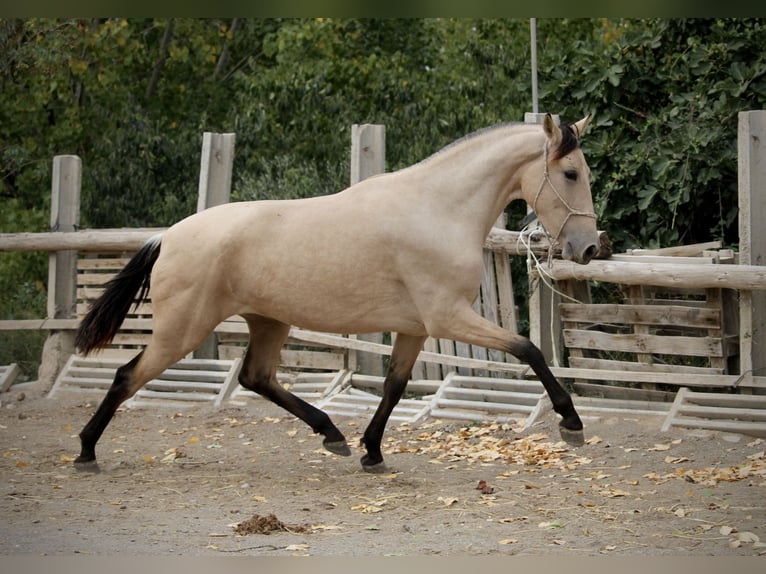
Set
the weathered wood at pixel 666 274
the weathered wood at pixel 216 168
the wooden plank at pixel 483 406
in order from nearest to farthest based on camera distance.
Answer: the weathered wood at pixel 666 274 < the wooden plank at pixel 483 406 < the weathered wood at pixel 216 168

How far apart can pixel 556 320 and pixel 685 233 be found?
1.53 meters

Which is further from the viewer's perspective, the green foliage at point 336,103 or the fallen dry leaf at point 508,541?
the green foliage at point 336,103

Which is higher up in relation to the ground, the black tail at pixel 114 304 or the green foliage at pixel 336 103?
the green foliage at pixel 336 103

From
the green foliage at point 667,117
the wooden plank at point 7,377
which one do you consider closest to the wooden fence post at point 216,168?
the wooden plank at point 7,377

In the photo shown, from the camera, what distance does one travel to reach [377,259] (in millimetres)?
5828

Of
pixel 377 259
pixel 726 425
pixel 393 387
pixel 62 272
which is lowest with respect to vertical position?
pixel 726 425

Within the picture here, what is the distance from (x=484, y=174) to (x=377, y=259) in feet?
2.61

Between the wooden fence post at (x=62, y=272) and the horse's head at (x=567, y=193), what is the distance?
548 centimetres

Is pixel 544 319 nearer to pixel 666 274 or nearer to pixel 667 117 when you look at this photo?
pixel 666 274

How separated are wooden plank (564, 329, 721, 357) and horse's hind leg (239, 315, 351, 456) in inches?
84.7

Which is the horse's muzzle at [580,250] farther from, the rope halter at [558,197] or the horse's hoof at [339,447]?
the horse's hoof at [339,447]

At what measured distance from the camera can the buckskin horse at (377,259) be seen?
5.66 metres

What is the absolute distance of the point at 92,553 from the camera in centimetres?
429

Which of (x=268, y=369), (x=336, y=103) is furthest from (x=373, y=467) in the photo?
(x=336, y=103)
